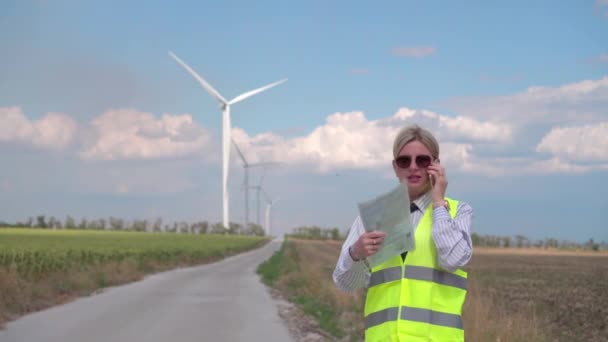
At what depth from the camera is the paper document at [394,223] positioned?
9.44 feet

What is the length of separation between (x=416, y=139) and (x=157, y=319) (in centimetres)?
1193

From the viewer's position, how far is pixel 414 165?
10.1 ft

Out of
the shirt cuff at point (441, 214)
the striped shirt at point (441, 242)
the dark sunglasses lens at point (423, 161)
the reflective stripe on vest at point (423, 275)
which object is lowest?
the reflective stripe on vest at point (423, 275)

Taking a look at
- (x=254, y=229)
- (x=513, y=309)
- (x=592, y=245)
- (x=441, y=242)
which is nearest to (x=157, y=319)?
(x=513, y=309)

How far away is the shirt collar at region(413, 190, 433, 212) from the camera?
3.11m

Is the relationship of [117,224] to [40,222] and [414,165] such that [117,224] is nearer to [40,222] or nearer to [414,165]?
[40,222]

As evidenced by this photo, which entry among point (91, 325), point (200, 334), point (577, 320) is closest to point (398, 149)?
point (200, 334)

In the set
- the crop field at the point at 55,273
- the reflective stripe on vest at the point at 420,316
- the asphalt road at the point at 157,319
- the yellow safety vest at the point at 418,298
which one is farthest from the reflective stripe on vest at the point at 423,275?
the crop field at the point at 55,273

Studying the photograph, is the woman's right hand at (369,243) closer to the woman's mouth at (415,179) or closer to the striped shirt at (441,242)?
the striped shirt at (441,242)

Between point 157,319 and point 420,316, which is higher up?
point 420,316

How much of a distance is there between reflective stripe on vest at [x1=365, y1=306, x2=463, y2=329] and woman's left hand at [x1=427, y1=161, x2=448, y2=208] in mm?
375

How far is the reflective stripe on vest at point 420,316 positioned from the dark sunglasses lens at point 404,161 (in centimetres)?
53

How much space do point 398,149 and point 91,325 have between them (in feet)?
36.9

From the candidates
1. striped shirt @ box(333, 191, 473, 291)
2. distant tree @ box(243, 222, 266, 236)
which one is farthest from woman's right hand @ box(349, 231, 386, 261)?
distant tree @ box(243, 222, 266, 236)
